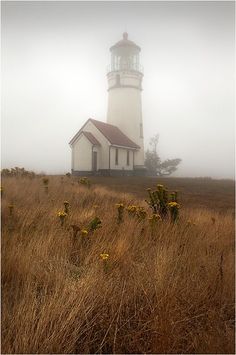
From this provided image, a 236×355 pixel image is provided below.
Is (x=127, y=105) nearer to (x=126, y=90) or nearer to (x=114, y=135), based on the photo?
(x=126, y=90)

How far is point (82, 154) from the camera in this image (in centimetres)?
2838

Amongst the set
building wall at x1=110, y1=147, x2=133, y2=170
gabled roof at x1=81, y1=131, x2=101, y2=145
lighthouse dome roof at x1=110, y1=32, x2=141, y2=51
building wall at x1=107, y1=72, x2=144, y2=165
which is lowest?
building wall at x1=110, y1=147, x2=133, y2=170

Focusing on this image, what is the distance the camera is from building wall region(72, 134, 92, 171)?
28.0 meters

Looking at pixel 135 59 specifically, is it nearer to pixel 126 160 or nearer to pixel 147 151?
pixel 126 160

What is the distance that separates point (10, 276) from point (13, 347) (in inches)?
40.5

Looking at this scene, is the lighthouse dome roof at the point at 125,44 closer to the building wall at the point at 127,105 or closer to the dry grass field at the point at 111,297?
the building wall at the point at 127,105

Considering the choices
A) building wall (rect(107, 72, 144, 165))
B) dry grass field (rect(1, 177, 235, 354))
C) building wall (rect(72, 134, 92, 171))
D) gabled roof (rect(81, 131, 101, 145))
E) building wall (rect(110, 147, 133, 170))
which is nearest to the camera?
dry grass field (rect(1, 177, 235, 354))

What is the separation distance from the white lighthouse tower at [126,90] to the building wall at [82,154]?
4.95m

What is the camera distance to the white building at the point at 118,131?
28.1 meters

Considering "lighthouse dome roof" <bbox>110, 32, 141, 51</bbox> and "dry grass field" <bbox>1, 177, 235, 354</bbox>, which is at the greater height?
"lighthouse dome roof" <bbox>110, 32, 141, 51</bbox>

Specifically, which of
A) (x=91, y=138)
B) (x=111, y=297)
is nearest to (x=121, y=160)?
(x=91, y=138)

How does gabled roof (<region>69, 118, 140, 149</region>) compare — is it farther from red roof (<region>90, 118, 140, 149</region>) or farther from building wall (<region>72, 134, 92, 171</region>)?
building wall (<region>72, 134, 92, 171</region>)

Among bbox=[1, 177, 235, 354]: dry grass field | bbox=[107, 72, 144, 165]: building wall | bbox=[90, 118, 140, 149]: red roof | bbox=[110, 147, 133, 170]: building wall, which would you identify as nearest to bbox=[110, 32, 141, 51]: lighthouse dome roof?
bbox=[107, 72, 144, 165]: building wall

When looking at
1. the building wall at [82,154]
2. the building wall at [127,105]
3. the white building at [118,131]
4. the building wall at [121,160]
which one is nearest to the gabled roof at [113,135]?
the white building at [118,131]
